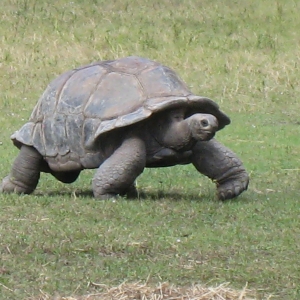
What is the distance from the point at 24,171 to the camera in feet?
27.0

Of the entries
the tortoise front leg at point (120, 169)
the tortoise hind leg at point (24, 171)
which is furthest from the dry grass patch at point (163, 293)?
the tortoise hind leg at point (24, 171)

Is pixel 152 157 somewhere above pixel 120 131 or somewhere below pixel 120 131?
below

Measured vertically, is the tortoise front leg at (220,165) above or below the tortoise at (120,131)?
below

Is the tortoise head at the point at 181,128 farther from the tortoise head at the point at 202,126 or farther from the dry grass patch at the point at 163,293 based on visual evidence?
the dry grass patch at the point at 163,293

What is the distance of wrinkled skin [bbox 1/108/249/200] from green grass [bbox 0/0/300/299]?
A: 0.57ft

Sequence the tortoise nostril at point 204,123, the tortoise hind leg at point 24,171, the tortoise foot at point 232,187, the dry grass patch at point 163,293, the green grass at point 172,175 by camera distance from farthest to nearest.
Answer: the tortoise hind leg at point 24,171
the tortoise foot at point 232,187
the tortoise nostril at point 204,123
the green grass at point 172,175
the dry grass patch at point 163,293

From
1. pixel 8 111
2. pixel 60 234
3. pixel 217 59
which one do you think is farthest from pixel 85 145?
pixel 217 59

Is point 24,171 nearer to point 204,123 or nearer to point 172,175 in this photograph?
point 204,123

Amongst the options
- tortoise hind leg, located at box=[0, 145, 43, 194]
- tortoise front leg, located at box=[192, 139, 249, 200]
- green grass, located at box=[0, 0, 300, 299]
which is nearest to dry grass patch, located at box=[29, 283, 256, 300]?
green grass, located at box=[0, 0, 300, 299]

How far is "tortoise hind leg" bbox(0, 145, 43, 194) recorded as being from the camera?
8.26 m

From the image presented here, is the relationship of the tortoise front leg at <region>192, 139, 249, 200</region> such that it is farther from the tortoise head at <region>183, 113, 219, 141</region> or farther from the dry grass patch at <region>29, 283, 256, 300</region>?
the dry grass patch at <region>29, 283, 256, 300</region>

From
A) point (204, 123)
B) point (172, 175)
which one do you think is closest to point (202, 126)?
point (204, 123)

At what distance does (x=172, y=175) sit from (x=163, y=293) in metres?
4.90

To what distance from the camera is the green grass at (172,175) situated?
18.4ft
